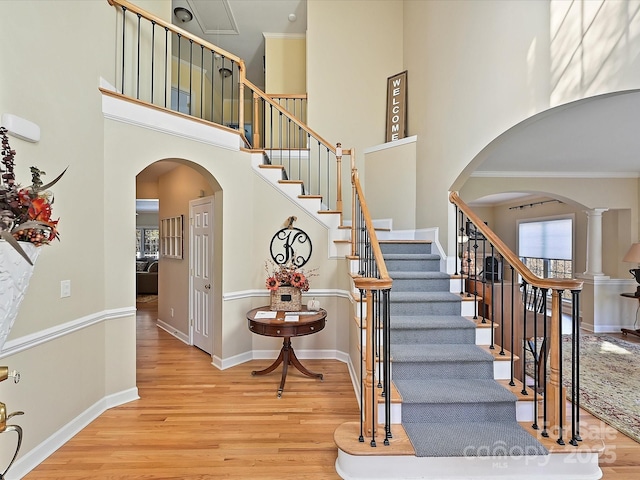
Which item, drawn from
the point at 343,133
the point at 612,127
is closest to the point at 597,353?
the point at 612,127

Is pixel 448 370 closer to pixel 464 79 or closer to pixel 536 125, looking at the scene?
pixel 536 125

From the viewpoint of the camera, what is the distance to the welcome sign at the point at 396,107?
485 centimetres

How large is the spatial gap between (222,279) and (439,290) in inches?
93.1

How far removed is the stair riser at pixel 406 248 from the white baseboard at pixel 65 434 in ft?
9.95

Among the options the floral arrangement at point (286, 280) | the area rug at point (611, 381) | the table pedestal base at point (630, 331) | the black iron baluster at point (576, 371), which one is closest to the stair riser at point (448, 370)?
the black iron baluster at point (576, 371)

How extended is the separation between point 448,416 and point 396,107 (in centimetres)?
427

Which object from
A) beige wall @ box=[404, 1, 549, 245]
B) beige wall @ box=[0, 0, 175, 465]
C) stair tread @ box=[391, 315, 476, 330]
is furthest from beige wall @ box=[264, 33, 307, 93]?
stair tread @ box=[391, 315, 476, 330]

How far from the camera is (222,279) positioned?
11.8 ft

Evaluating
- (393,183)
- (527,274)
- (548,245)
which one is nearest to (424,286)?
(527,274)

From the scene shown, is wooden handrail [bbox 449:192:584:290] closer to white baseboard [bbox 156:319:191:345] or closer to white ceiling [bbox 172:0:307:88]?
white baseboard [bbox 156:319:191:345]

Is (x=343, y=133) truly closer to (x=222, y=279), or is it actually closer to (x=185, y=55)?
(x=222, y=279)

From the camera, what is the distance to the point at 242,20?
5914 mm

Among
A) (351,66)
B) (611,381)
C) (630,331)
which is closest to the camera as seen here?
(611,381)

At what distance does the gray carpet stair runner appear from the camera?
6.76 feet
